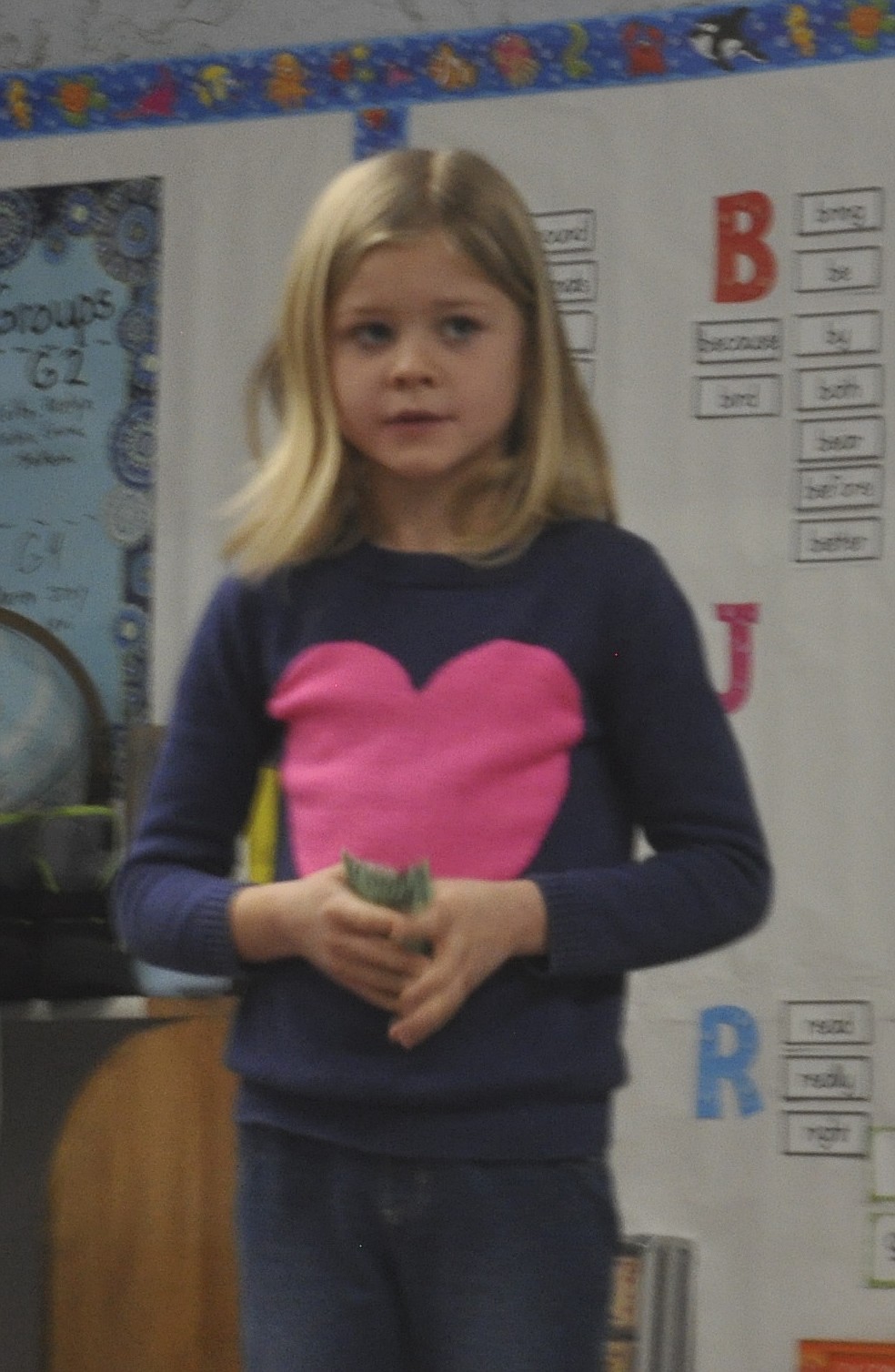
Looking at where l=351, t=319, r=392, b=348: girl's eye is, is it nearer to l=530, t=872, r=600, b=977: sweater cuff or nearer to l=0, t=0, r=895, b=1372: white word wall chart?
l=530, t=872, r=600, b=977: sweater cuff

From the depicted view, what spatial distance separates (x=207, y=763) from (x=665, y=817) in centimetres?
23

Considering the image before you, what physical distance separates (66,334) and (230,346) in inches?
9.4

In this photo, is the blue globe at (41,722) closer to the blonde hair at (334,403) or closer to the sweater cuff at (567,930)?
the blonde hair at (334,403)

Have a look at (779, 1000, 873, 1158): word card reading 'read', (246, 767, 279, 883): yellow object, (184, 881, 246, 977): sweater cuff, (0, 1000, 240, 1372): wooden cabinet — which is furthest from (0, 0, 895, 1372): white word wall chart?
(184, 881, 246, 977): sweater cuff

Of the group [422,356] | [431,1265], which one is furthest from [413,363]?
[431,1265]

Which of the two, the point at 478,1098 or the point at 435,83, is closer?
the point at 478,1098

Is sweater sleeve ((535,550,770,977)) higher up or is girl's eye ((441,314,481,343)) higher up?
girl's eye ((441,314,481,343))

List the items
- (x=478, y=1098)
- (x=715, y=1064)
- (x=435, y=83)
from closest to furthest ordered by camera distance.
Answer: (x=478, y=1098)
(x=715, y=1064)
(x=435, y=83)

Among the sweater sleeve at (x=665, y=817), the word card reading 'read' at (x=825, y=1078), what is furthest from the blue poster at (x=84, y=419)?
the sweater sleeve at (x=665, y=817)

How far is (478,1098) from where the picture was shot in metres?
0.85

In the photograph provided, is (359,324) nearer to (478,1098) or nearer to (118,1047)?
(478,1098)

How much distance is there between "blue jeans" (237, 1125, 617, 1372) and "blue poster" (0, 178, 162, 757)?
1756 millimetres

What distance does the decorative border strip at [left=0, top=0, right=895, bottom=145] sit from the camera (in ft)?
7.82

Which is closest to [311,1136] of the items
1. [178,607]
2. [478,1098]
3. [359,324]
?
[478,1098]
